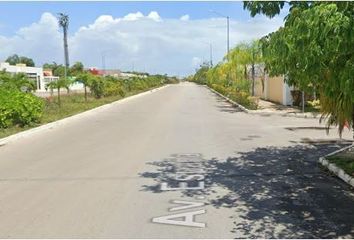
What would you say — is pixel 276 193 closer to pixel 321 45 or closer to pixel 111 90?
pixel 321 45

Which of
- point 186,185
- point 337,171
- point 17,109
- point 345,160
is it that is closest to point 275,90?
point 17,109

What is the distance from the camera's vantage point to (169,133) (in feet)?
51.0

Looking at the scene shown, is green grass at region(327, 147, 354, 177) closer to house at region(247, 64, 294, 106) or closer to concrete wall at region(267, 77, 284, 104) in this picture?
house at region(247, 64, 294, 106)

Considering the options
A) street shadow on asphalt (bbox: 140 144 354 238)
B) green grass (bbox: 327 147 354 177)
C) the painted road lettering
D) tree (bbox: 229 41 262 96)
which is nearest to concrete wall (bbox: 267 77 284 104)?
tree (bbox: 229 41 262 96)

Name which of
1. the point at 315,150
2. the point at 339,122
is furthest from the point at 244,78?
the point at 339,122

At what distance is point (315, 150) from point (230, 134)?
13.1 feet

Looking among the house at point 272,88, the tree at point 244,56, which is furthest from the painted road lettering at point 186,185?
the tree at point 244,56

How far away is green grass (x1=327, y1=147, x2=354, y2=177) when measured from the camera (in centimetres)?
840

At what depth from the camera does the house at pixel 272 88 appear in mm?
28562

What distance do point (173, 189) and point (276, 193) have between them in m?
1.62

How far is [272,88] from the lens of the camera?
34156 millimetres

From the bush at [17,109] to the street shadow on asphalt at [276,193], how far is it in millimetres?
8463

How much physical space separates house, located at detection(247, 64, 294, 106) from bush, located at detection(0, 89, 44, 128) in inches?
515

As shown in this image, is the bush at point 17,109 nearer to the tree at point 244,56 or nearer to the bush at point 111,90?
the tree at point 244,56
